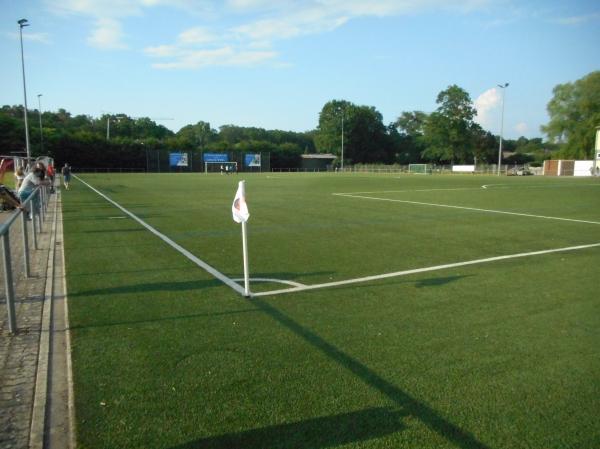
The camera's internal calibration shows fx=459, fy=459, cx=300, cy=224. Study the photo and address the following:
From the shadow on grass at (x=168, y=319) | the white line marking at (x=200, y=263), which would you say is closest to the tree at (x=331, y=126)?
the white line marking at (x=200, y=263)

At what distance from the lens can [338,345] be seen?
463 centimetres

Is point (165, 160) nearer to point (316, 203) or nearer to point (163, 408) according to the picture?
point (316, 203)

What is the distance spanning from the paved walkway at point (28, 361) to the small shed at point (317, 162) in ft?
326

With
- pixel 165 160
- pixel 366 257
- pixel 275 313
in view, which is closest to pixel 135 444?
pixel 275 313

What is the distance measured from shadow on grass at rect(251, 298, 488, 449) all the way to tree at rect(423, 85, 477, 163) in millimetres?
98588

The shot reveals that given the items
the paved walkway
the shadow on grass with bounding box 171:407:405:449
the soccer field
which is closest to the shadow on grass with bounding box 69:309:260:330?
the soccer field

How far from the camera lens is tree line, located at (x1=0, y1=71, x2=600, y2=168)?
7775 centimetres

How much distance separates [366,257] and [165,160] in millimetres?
83717

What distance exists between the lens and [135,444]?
306cm

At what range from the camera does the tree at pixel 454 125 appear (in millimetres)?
96438

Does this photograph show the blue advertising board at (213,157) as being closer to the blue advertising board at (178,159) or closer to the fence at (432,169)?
the blue advertising board at (178,159)

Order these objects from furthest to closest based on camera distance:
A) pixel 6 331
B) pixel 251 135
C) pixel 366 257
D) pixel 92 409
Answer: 1. pixel 251 135
2. pixel 366 257
3. pixel 6 331
4. pixel 92 409

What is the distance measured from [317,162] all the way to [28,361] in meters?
107

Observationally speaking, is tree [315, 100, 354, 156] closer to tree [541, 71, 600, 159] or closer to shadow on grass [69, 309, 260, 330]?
tree [541, 71, 600, 159]
